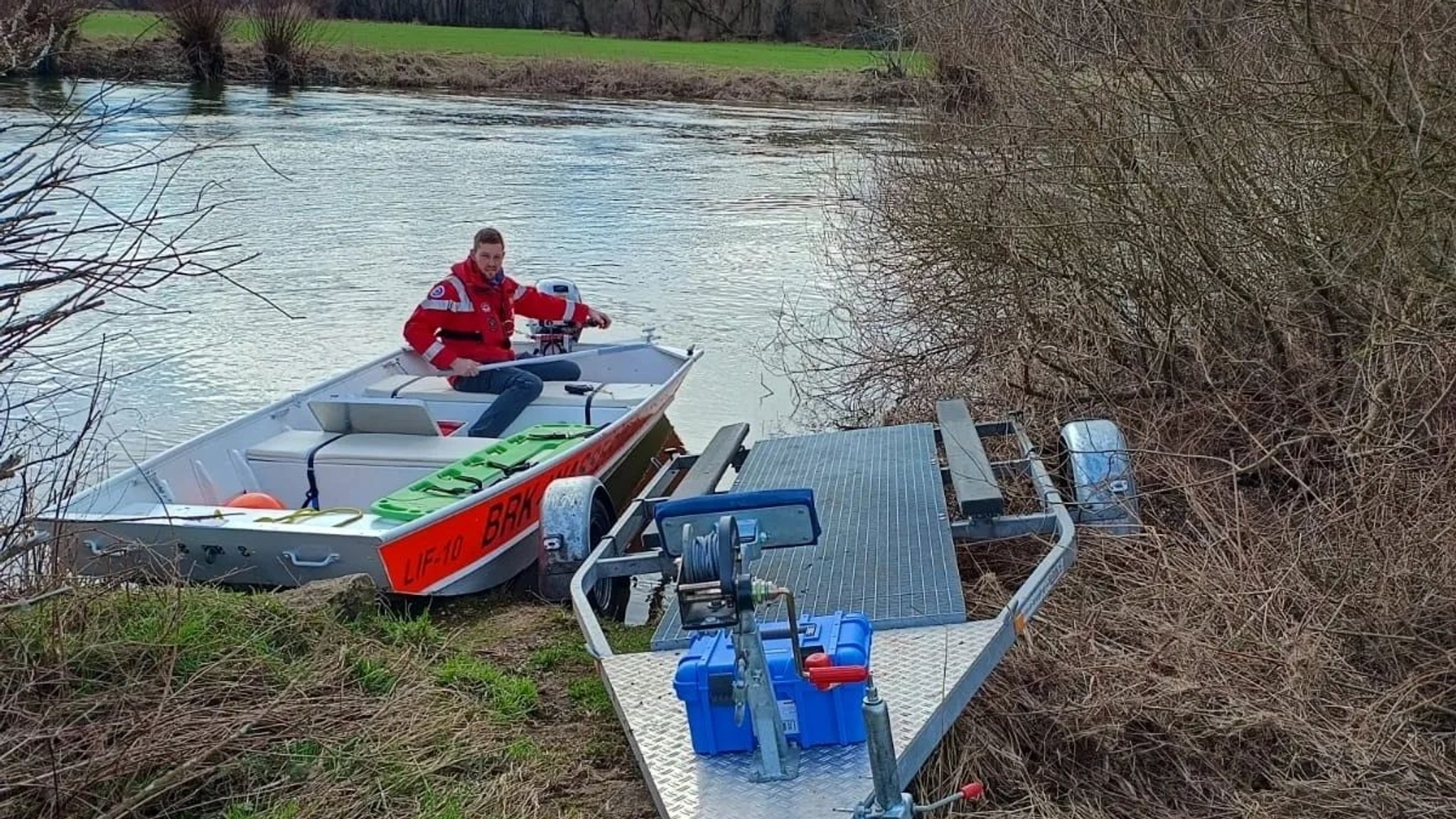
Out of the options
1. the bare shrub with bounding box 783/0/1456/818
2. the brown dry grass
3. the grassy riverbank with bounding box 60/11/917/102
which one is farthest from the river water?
the brown dry grass

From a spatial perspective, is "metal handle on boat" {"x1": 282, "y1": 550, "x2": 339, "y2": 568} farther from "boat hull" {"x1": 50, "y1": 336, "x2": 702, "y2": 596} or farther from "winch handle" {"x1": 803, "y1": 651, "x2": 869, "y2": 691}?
"winch handle" {"x1": 803, "y1": 651, "x2": 869, "y2": 691}

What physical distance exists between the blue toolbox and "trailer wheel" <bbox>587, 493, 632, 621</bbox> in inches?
113

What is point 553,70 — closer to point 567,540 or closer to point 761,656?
point 567,540

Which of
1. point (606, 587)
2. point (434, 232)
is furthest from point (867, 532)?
point (434, 232)

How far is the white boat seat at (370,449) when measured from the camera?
7.36 m

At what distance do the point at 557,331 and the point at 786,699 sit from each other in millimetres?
6689

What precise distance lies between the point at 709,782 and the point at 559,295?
6.73 meters

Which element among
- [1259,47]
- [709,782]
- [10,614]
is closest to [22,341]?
[10,614]

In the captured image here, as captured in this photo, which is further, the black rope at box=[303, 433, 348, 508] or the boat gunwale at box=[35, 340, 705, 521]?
the black rope at box=[303, 433, 348, 508]

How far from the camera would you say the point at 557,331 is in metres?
10.0

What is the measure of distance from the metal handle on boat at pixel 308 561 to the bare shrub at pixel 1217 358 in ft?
10.1

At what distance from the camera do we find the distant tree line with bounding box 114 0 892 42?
57.3 meters

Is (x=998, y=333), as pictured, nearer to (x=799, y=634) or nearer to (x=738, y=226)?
(x=799, y=634)

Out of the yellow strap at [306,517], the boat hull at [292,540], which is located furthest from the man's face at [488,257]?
the yellow strap at [306,517]
